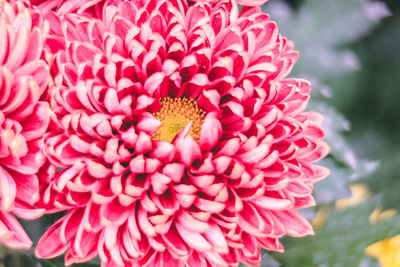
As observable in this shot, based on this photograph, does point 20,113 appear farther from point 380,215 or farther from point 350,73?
point 350,73

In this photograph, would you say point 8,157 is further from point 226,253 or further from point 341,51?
point 341,51

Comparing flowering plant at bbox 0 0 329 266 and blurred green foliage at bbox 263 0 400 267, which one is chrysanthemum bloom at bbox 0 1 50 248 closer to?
flowering plant at bbox 0 0 329 266

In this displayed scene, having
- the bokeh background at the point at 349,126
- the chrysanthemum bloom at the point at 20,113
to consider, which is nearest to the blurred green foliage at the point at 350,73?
the bokeh background at the point at 349,126

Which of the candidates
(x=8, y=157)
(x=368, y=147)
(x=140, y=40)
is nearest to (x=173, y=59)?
(x=140, y=40)

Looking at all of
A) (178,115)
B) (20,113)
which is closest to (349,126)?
(178,115)

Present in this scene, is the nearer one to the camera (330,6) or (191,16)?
(191,16)
